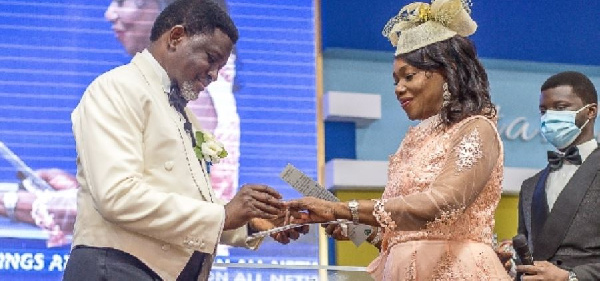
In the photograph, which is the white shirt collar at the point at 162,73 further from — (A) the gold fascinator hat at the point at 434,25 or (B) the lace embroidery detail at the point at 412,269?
(B) the lace embroidery detail at the point at 412,269

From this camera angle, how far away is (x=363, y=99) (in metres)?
5.29

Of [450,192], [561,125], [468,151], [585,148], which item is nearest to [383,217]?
[450,192]

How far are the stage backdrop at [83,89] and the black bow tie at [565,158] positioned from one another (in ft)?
5.41

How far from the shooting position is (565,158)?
376 cm

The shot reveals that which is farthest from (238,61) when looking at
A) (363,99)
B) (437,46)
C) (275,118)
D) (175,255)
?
(175,255)

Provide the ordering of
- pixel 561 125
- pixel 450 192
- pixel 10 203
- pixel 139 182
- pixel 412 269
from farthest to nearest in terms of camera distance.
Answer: pixel 10 203 → pixel 561 125 → pixel 412 269 → pixel 450 192 → pixel 139 182

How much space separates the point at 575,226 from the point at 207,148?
170cm

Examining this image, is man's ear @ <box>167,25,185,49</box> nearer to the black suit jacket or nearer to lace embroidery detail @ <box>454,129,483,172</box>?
lace embroidery detail @ <box>454,129,483,172</box>

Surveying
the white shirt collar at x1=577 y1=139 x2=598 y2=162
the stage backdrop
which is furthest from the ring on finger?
the stage backdrop

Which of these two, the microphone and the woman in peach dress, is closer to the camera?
the woman in peach dress

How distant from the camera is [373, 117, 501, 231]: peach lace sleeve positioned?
2432 millimetres

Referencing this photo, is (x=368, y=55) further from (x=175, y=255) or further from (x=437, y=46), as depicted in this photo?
(x=175, y=255)

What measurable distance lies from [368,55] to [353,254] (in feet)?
3.88

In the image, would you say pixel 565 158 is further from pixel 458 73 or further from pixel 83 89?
pixel 83 89
